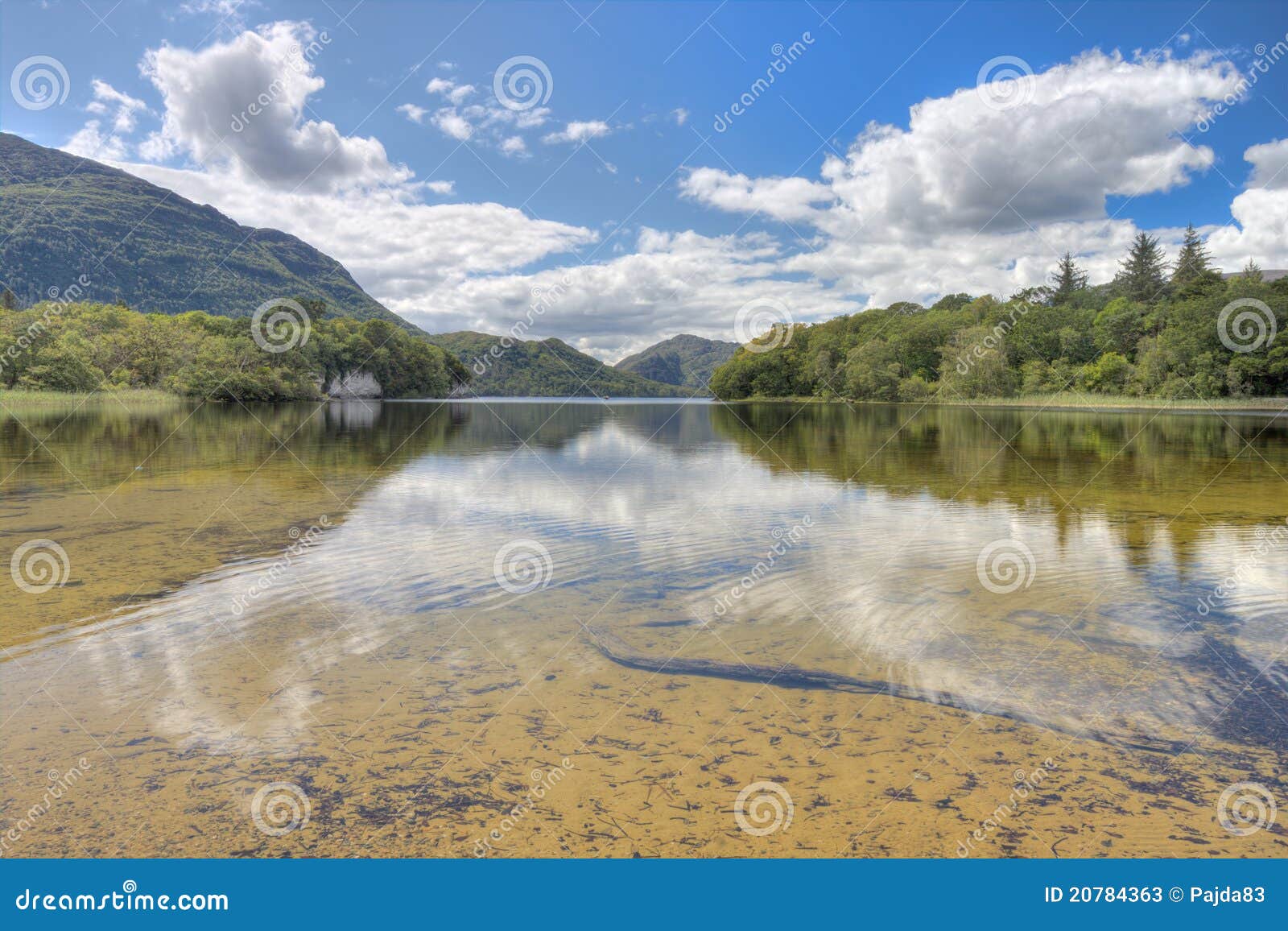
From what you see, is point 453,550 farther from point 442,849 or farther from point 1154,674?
point 1154,674

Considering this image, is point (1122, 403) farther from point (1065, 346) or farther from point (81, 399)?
point (81, 399)

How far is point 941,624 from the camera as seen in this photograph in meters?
8.16

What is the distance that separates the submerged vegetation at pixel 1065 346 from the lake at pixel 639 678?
64.2 metres

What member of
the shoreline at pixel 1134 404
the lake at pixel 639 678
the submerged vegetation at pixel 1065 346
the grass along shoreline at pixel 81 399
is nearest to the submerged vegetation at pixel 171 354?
the grass along shoreline at pixel 81 399

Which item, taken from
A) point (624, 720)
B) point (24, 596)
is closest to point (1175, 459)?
point (624, 720)

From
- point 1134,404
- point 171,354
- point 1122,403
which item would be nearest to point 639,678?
point 1134,404

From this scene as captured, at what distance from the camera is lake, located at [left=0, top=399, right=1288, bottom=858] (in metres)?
4.36

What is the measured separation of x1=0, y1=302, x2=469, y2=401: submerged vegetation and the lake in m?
68.9

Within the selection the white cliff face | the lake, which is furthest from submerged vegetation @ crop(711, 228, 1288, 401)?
the white cliff face

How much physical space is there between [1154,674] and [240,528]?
14221mm

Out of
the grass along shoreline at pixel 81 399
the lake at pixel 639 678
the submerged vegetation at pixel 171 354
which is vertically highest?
the submerged vegetation at pixel 171 354

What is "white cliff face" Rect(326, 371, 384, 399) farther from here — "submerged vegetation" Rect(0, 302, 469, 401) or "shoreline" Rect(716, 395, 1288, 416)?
"shoreline" Rect(716, 395, 1288, 416)

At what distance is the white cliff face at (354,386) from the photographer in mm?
144125

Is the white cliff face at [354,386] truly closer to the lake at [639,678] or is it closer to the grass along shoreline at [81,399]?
the grass along shoreline at [81,399]
